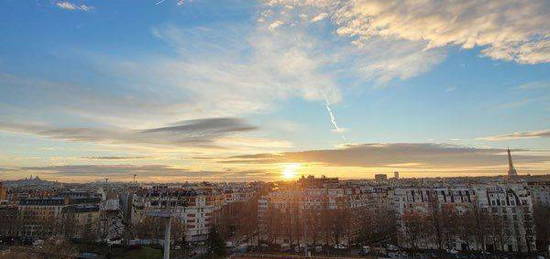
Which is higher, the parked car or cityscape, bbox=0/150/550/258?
cityscape, bbox=0/150/550/258

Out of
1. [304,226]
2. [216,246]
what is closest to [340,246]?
[304,226]

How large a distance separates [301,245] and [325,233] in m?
4.75

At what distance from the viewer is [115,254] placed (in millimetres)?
58938

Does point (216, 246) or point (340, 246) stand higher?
point (216, 246)

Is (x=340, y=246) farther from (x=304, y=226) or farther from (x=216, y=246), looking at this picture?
(x=216, y=246)

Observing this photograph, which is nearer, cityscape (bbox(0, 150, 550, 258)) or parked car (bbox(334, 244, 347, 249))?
cityscape (bbox(0, 150, 550, 258))

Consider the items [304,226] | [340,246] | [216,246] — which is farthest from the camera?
[304,226]

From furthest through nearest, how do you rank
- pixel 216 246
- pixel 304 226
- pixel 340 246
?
pixel 304 226 → pixel 340 246 → pixel 216 246

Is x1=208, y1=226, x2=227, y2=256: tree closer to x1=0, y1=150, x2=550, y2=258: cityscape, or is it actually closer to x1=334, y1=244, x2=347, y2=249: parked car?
x1=0, y1=150, x2=550, y2=258: cityscape

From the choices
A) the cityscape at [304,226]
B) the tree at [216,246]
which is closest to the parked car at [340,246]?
the cityscape at [304,226]

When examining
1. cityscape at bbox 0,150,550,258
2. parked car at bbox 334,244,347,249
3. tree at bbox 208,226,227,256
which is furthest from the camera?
parked car at bbox 334,244,347,249

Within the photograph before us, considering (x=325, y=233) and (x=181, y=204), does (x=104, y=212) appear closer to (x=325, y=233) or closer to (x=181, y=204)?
(x=181, y=204)

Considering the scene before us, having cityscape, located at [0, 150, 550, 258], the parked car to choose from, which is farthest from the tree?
the parked car

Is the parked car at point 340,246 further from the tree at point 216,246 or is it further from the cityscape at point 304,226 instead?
the tree at point 216,246
